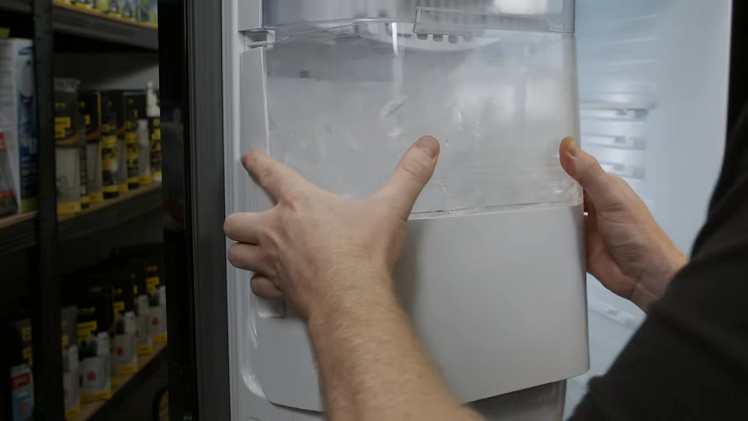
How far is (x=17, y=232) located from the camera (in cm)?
123

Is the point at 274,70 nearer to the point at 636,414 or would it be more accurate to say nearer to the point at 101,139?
the point at 636,414

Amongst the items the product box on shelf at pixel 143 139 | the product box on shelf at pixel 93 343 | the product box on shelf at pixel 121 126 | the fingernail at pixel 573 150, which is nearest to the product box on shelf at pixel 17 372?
the product box on shelf at pixel 93 343

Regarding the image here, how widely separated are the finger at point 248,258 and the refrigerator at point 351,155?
0.04m

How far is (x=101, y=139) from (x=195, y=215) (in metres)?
1.04

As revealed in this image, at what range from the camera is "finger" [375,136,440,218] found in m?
0.62

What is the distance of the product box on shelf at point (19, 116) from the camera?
1.22 meters

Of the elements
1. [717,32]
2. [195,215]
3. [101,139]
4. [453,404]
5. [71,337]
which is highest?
[717,32]

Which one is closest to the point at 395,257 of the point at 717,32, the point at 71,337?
the point at 717,32

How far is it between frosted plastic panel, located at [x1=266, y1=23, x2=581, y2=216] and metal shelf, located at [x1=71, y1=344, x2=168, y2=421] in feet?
3.83

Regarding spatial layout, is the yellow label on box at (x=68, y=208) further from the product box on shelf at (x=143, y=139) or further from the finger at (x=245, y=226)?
the finger at (x=245, y=226)

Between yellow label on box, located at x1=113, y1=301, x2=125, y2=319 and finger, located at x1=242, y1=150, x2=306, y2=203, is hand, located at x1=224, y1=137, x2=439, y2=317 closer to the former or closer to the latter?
finger, located at x1=242, y1=150, x2=306, y2=203

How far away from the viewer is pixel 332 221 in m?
0.61

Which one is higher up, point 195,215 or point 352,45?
point 352,45

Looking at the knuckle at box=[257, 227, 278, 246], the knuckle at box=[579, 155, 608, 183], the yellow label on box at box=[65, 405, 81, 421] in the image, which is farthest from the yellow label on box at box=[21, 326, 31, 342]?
the knuckle at box=[579, 155, 608, 183]
